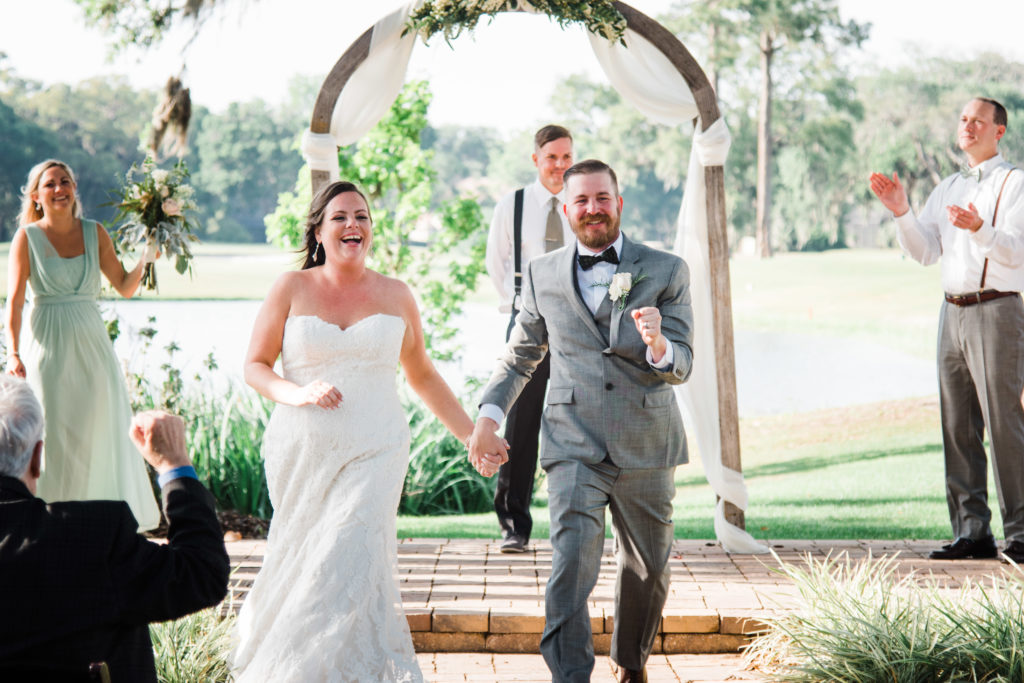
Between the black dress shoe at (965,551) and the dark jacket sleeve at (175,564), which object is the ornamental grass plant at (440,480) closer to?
the black dress shoe at (965,551)

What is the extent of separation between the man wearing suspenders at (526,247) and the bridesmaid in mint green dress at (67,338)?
6.84 ft

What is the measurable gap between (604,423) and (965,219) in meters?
2.54

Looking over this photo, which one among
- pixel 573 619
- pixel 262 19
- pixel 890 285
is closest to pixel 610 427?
pixel 573 619

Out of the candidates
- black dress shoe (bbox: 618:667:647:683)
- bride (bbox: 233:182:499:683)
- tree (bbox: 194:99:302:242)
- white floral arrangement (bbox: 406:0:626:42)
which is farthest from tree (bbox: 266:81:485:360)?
tree (bbox: 194:99:302:242)

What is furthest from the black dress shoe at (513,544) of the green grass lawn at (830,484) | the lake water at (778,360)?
the lake water at (778,360)

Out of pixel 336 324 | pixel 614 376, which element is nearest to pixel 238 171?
pixel 336 324

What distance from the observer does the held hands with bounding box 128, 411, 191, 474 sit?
217 centimetres

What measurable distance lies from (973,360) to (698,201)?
166cm

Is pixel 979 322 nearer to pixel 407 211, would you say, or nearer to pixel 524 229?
pixel 524 229

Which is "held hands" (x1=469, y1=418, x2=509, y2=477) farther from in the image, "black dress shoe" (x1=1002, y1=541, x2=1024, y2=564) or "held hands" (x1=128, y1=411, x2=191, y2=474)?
"black dress shoe" (x1=1002, y1=541, x2=1024, y2=564)

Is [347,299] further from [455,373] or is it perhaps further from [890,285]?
[890,285]

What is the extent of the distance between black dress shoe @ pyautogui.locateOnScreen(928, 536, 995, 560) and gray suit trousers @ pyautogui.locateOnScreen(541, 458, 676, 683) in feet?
8.60

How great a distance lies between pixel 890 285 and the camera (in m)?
34.3

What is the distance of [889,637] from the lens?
12.3 feet
